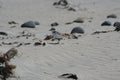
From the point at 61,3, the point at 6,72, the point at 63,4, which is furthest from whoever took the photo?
the point at 61,3

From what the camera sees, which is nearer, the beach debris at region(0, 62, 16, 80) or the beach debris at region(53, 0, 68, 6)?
the beach debris at region(0, 62, 16, 80)

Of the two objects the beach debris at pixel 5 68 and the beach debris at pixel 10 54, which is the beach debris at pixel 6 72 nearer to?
the beach debris at pixel 5 68

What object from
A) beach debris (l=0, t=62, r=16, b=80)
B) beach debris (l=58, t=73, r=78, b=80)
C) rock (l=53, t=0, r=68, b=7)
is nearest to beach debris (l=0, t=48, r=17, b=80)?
beach debris (l=0, t=62, r=16, b=80)

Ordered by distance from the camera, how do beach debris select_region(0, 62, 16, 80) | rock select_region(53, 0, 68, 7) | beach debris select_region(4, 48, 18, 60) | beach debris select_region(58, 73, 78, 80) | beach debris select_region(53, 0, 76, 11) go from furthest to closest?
rock select_region(53, 0, 68, 7) → beach debris select_region(53, 0, 76, 11) → beach debris select_region(4, 48, 18, 60) → beach debris select_region(58, 73, 78, 80) → beach debris select_region(0, 62, 16, 80)

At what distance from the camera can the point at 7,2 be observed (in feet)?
78.3

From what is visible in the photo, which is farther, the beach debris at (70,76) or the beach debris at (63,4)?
the beach debris at (63,4)

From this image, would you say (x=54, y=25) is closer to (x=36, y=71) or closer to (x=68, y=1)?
(x=68, y=1)

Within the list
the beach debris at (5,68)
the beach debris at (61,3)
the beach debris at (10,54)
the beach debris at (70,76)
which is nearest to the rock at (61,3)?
the beach debris at (61,3)

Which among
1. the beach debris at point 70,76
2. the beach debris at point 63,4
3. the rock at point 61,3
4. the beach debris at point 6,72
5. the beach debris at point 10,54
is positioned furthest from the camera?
the rock at point 61,3

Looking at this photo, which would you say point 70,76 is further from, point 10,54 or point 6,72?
point 10,54

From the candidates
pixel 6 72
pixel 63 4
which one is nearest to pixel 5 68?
pixel 6 72

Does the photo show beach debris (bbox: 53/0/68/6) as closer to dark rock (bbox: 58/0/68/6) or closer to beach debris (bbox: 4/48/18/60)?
dark rock (bbox: 58/0/68/6)

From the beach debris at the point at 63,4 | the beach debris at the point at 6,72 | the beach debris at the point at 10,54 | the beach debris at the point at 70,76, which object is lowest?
the beach debris at the point at 70,76

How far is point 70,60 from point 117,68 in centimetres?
126
